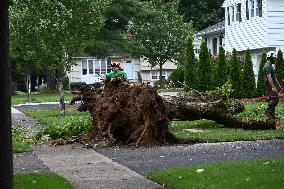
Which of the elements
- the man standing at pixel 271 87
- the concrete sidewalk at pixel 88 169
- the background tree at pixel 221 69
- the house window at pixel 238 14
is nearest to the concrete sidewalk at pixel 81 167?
the concrete sidewalk at pixel 88 169

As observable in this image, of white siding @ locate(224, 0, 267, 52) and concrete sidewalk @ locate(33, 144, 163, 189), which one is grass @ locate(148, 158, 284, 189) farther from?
white siding @ locate(224, 0, 267, 52)

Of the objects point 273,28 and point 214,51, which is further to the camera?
point 214,51

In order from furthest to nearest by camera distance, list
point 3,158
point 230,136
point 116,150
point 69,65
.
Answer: point 69,65
point 230,136
point 116,150
point 3,158

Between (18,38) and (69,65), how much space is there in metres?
2.79

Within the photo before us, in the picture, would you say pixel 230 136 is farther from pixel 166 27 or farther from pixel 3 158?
pixel 166 27

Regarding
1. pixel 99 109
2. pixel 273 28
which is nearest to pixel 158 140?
pixel 99 109

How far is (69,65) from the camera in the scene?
76.2 feet

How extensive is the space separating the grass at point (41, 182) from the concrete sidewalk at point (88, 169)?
0.18m

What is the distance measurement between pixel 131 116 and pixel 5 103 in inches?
284

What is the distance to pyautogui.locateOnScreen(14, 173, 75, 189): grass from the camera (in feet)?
26.7

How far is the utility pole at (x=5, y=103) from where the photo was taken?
5891 millimetres

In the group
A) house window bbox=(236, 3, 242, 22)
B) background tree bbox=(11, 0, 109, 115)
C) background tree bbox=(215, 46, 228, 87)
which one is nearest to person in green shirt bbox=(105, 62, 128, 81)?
background tree bbox=(11, 0, 109, 115)

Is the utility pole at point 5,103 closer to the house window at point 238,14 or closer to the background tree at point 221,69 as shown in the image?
the background tree at point 221,69

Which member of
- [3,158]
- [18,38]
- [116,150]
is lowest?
[116,150]
